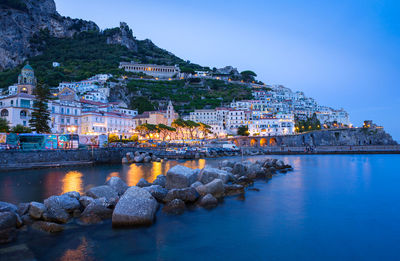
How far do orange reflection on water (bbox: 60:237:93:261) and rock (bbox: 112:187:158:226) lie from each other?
1.42m

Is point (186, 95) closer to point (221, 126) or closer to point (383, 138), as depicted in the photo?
point (221, 126)

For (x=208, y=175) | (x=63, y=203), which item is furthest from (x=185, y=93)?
(x=63, y=203)

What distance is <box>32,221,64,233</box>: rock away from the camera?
904cm

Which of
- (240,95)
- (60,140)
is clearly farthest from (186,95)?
(60,140)

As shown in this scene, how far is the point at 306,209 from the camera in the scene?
43.5 feet

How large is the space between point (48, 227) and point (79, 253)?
225 cm

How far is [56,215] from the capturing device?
32.1ft

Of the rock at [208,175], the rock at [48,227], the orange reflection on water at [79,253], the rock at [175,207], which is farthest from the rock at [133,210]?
the rock at [208,175]

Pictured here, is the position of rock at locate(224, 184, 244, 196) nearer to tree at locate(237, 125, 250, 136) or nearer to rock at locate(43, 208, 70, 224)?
rock at locate(43, 208, 70, 224)

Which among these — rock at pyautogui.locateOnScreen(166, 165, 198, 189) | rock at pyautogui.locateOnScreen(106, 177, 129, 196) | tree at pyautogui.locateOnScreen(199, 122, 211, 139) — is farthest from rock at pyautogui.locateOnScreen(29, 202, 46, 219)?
tree at pyautogui.locateOnScreen(199, 122, 211, 139)

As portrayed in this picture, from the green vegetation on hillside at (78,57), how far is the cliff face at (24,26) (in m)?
4.14

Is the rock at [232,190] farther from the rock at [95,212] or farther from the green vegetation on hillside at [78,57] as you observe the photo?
the green vegetation on hillside at [78,57]

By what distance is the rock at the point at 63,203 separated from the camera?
33.0 ft

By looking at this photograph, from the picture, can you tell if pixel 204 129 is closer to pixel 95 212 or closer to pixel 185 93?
pixel 185 93
